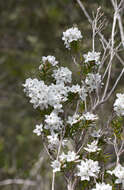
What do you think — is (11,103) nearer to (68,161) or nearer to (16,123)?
(16,123)

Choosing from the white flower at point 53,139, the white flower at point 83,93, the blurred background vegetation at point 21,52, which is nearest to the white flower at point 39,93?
the white flower at point 53,139

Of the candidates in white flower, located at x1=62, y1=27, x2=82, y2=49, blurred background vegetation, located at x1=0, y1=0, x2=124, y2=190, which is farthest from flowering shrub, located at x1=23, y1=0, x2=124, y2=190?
blurred background vegetation, located at x1=0, y1=0, x2=124, y2=190

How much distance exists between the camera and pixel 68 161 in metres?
2.01

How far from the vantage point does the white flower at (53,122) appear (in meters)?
2.04

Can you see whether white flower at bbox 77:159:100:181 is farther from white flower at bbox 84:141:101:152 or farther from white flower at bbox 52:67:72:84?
white flower at bbox 52:67:72:84

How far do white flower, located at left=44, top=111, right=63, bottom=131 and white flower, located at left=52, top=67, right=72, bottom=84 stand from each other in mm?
271

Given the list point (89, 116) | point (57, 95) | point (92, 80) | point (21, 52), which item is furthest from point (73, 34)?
point (21, 52)

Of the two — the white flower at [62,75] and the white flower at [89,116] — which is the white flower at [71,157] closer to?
the white flower at [89,116]

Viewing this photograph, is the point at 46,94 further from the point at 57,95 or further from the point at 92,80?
the point at 92,80

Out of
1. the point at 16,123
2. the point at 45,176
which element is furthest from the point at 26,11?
the point at 45,176

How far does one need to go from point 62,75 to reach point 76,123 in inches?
13.4

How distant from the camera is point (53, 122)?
6.70ft

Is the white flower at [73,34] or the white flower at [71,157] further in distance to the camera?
the white flower at [73,34]

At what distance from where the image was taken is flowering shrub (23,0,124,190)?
2.03 m
